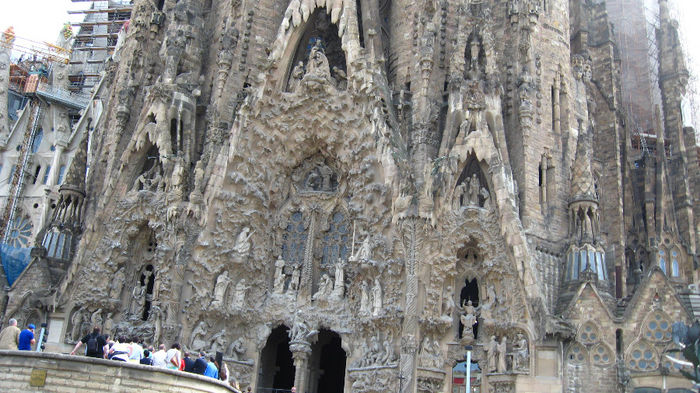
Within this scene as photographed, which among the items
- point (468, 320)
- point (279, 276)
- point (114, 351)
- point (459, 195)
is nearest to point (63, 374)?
point (114, 351)

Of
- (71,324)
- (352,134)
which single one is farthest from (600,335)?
(71,324)

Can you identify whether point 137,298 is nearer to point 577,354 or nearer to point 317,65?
point 317,65

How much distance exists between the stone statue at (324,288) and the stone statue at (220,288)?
2262 millimetres

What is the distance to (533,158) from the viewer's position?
18469mm

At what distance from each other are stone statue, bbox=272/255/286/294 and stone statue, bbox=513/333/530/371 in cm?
623

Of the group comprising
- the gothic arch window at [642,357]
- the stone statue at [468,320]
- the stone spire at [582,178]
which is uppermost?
the stone spire at [582,178]

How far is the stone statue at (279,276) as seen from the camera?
62.7 ft

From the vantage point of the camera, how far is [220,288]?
59.9 ft

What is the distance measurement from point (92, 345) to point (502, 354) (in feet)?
29.8

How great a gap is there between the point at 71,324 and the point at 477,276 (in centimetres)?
1019

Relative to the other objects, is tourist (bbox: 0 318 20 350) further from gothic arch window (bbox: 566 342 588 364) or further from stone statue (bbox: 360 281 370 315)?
gothic arch window (bbox: 566 342 588 364)

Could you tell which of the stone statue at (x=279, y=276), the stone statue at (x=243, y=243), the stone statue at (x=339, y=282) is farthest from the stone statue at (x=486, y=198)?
the stone statue at (x=243, y=243)

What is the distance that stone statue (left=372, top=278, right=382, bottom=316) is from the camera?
57.2ft

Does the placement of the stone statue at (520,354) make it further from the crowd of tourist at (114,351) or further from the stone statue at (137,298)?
the stone statue at (137,298)
